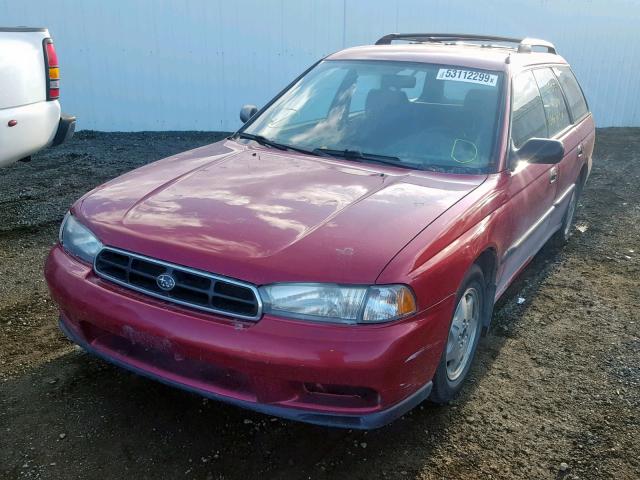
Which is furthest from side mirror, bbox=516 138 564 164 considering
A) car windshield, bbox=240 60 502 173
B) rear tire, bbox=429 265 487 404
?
rear tire, bbox=429 265 487 404

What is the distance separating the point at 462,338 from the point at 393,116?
1.43 m

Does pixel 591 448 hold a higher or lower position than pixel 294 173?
lower

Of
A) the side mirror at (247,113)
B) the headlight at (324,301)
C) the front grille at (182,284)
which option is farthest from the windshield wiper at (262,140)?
the headlight at (324,301)

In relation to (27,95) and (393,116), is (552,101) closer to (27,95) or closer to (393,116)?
(393,116)

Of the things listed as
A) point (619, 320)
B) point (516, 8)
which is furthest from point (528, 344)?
point (516, 8)

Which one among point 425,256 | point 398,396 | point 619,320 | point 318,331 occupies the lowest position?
point 619,320

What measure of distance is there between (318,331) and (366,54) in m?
2.55

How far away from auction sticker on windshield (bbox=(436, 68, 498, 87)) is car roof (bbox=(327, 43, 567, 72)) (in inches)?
2.1

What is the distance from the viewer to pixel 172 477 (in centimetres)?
246

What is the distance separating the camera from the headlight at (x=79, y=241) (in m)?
2.67

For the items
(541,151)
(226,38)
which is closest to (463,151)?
(541,151)

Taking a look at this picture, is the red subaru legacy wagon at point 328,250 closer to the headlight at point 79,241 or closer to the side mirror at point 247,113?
the headlight at point 79,241

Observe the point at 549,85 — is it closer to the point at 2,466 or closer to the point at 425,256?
the point at 425,256

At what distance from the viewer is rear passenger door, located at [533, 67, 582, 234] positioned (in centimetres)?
434
